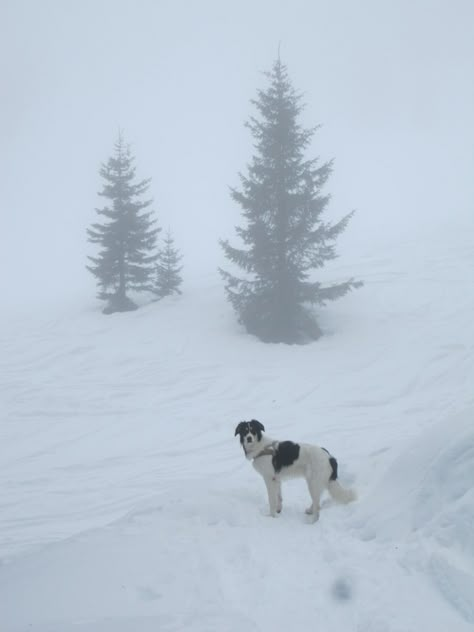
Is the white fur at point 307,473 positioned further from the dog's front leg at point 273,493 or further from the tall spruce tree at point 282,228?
the tall spruce tree at point 282,228

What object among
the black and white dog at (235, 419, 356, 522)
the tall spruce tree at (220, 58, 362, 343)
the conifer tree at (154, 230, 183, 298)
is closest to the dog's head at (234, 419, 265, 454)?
the black and white dog at (235, 419, 356, 522)

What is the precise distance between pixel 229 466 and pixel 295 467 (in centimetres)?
404

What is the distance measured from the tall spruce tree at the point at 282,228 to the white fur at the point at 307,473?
12076mm

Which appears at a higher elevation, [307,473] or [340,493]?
[307,473]

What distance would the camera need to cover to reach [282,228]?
61.2ft

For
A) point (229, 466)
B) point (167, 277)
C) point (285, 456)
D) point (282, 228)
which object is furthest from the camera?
point (167, 277)

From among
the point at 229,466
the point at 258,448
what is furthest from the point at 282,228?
the point at 258,448

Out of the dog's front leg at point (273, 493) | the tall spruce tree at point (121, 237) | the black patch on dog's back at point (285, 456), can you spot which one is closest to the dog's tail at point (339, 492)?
the black patch on dog's back at point (285, 456)

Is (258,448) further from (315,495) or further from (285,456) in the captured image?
(315,495)

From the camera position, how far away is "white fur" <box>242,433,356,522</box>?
20.6 ft

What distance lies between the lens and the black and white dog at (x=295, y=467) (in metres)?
6.30

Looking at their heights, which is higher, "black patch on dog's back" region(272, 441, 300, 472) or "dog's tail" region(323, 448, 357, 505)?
"black patch on dog's back" region(272, 441, 300, 472)

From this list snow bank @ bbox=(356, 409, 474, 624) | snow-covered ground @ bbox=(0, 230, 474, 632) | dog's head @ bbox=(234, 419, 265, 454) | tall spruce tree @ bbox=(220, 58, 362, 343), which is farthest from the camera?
tall spruce tree @ bbox=(220, 58, 362, 343)

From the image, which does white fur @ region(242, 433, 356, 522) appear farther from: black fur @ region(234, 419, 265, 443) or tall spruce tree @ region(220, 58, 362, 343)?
tall spruce tree @ region(220, 58, 362, 343)
